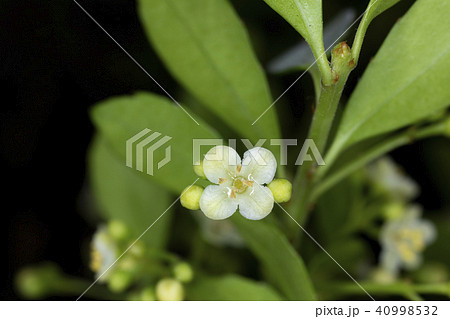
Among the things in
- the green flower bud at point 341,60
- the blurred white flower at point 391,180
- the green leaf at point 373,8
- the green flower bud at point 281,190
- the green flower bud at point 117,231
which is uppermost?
the blurred white flower at point 391,180

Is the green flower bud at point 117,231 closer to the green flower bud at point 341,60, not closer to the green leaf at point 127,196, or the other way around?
the green leaf at point 127,196

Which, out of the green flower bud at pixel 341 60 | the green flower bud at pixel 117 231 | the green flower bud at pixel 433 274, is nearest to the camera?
the green flower bud at pixel 341 60

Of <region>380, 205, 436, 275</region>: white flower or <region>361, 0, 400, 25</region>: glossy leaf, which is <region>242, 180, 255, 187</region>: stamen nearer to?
<region>361, 0, 400, 25</region>: glossy leaf

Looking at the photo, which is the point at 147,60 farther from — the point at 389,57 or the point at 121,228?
the point at 389,57

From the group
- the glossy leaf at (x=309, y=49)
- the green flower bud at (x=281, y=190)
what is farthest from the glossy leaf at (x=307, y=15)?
the green flower bud at (x=281, y=190)

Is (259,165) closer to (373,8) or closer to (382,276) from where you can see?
(373,8)

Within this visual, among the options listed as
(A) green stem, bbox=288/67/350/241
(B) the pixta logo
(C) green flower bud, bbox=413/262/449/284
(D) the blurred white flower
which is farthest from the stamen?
(C) green flower bud, bbox=413/262/449/284
